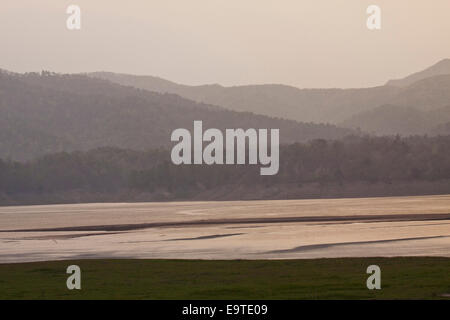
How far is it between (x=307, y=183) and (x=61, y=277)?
14324 centimetres

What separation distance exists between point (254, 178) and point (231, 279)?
145019 millimetres

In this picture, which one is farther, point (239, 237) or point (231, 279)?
point (239, 237)

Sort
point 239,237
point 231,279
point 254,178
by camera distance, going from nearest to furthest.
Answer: point 231,279
point 239,237
point 254,178

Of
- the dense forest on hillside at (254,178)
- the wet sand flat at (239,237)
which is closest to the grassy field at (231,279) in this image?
the wet sand flat at (239,237)

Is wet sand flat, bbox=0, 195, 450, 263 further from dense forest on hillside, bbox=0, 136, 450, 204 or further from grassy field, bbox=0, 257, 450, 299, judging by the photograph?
dense forest on hillside, bbox=0, 136, 450, 204

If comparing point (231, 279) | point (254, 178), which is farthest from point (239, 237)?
point (254, 178)

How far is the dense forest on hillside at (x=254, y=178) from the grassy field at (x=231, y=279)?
129636 millimetres

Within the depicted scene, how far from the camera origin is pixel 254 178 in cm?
18688

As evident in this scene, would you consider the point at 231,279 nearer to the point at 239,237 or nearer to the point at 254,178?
the point at 239,237
